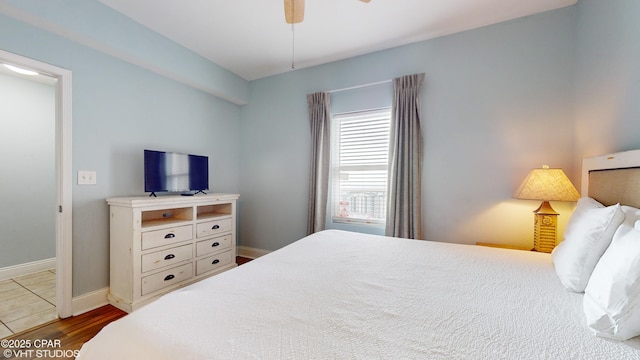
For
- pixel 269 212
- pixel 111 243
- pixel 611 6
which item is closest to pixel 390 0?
pixel 611 6

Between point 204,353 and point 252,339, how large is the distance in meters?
0.13

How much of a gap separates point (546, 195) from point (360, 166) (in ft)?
5.61

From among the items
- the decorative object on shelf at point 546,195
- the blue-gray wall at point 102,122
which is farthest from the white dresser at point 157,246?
the decorative object on shelf at point 546,195

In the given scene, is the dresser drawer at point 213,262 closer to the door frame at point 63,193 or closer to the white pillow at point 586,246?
the door frame at point 63,193

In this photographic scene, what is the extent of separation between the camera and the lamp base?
6.34ft

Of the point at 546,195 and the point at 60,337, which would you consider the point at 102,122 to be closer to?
the point at 60,337

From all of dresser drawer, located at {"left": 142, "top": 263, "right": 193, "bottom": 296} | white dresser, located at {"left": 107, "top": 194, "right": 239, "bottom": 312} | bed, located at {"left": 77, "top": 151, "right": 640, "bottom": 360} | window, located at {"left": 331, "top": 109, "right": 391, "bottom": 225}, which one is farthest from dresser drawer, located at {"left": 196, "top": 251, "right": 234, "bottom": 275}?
bed, located at {"left": 77, "top": 151, "right": 640, "bottom": 360}

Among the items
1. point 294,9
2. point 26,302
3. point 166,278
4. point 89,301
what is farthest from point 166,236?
point 294,9

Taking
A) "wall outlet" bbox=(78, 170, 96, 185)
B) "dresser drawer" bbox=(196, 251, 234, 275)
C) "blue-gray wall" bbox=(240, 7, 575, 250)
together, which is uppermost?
"blue-gray wall" bbox=(240, 7, 575, 250)

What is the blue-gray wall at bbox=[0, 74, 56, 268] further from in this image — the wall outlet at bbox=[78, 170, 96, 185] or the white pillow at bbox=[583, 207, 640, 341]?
the white pillow at bbox=[583, 207, 640, 341]

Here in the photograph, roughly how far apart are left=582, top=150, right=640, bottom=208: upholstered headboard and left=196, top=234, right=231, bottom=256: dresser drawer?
11.0 feet

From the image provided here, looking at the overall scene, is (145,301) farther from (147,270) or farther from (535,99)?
(535,99)

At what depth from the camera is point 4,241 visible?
2.78m

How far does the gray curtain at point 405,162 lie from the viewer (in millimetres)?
2561
